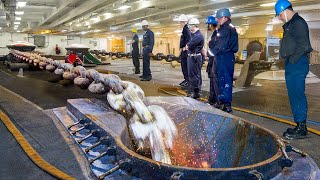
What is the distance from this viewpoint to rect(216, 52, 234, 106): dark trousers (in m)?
Result: 5.14

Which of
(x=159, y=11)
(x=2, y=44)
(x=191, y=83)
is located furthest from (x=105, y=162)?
(x=2, y=44)

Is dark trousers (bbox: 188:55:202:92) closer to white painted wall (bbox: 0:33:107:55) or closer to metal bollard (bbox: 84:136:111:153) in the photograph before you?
metal bollard (bbox: 84:136:111:153)

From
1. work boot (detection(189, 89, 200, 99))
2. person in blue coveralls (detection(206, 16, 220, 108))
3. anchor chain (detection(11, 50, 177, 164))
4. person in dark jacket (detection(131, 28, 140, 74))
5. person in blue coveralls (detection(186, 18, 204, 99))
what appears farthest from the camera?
person in dark jacket (detection(131, 28, 140, 74))

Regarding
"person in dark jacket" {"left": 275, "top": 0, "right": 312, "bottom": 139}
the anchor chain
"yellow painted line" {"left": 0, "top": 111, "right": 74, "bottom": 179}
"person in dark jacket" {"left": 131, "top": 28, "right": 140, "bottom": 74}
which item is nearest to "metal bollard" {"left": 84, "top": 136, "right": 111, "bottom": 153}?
the anchor chain

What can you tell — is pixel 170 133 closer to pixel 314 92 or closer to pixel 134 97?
pixel 134 97

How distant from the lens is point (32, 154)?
2.71 meters

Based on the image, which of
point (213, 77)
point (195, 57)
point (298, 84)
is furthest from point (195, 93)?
point (298, 84)

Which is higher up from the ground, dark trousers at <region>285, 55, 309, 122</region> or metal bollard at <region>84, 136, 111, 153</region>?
dark trousers at <region>285, 55, 309, 122</region>

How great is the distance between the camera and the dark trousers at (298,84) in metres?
3.66

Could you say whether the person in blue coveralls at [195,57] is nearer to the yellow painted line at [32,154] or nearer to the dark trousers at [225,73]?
the dark trousers at [225,73]

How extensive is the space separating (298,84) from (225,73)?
1581 millimetres

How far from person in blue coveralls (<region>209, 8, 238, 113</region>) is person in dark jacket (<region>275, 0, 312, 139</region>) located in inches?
53.7

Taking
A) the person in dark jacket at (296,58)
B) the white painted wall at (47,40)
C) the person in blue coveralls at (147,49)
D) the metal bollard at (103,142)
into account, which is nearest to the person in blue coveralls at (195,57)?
the person in dark jacket at (296,58)

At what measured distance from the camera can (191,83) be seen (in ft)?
22.5
